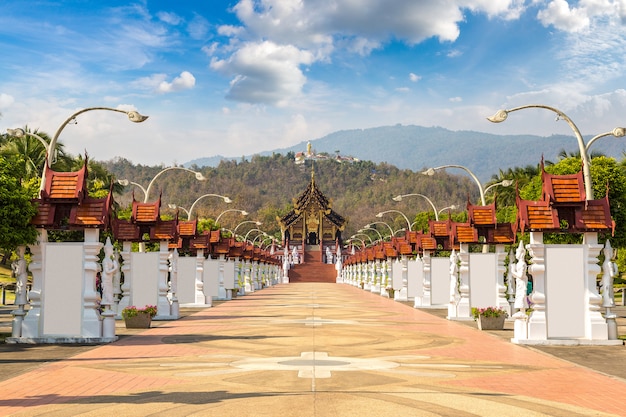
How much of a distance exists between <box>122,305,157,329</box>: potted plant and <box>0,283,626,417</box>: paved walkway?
301 cm

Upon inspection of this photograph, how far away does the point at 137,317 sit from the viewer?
27219 mm

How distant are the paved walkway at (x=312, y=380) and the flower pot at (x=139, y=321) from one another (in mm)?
3033

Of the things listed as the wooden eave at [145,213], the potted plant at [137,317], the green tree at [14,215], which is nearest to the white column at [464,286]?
the wooden eave at [145,213]

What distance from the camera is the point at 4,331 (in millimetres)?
25797

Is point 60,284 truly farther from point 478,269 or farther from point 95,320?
point 478,269

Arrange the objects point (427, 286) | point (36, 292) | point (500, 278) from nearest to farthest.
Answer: point (36, 292) < point (500, 278) < point (427, 286)

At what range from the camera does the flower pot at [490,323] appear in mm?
27000

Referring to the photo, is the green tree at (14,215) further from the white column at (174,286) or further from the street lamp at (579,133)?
the street lamp at (579,133)

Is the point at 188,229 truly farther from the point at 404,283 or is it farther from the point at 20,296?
the point at 404,283

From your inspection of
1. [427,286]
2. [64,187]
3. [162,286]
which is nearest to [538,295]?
[64,187]

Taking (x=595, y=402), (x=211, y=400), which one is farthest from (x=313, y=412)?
(x=595, y=402)

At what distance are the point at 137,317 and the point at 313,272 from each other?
341 ft

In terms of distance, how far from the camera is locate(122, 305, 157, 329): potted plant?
1069 inches

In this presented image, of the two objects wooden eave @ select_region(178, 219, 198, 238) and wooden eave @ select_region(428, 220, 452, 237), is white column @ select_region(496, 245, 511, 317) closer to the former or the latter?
wooden eave @ select_region(428, 220, 452, 237)
